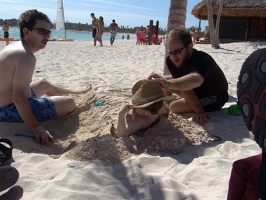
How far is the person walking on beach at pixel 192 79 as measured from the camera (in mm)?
2990

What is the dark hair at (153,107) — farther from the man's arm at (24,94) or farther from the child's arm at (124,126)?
the man's arm at (24,94)

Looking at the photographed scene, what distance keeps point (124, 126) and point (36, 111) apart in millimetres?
1017

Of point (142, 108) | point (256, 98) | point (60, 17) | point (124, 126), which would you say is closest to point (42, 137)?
point (124, 126)

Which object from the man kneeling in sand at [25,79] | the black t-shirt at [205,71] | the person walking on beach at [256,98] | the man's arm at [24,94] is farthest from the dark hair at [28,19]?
the person walking on beach at [256,98]

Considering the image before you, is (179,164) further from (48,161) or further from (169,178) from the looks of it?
(48,161)

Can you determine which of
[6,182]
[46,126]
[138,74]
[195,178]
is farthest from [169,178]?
[138,74]

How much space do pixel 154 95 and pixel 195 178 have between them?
85 cm

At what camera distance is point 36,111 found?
315 centimetres

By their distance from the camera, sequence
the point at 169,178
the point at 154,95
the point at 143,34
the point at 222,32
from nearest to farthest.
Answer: the point at 169,178, the point at 154,95, the point at 222,32, the point at 143,34

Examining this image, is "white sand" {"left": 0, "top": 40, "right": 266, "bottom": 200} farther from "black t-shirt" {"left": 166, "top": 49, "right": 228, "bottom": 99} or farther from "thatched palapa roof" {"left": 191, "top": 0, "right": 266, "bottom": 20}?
"thatched palapa roof" {"left": 191, "top": 0, "right": 266, "bottom": 20}

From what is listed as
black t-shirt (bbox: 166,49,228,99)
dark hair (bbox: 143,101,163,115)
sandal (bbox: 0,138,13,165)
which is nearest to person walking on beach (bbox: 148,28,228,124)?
black t-shirt (bbox: 166,49,228,99)

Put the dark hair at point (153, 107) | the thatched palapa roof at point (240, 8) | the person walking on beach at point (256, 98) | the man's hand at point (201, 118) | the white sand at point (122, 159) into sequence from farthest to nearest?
1. the thatched palapa roof at point (240, 8)
2. the man's hand at point (201, 118)
3. the dark hair at point (153, 107)
4. the white sand at point (122, 159)
5. the person walking on beach at point (256, 98)

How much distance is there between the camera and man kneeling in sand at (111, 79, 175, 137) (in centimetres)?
268

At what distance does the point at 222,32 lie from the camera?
17.6 m
